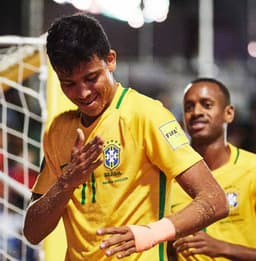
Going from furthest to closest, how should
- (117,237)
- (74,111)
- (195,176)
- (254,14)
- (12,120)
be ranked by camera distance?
(254,14) → (12,120) → (74,111) → (195,176) → (117,237)

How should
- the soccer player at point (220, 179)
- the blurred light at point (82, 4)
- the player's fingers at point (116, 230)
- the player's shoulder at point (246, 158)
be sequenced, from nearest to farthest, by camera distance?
the player's fingers at point (116, 230)
the soccer player at point (220, 179)
the player's shoulder at point (246, 158)
the blurred light at point (82, 4)

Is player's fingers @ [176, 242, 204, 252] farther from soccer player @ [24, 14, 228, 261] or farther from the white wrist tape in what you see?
the white wrist tape

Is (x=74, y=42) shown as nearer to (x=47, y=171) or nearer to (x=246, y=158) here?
(x=47, y=171)

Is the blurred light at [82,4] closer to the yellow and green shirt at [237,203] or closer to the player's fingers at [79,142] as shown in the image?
the yellow and green shirt at [237,203]

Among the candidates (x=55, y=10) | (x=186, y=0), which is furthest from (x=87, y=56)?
(x=186, y=0)

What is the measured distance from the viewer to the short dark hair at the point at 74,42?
261 cm

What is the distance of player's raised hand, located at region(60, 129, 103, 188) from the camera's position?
2.51 meters

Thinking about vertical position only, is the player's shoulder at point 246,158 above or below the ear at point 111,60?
below

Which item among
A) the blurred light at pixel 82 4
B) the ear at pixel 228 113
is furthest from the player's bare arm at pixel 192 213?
the blurred light at pixel 82 4

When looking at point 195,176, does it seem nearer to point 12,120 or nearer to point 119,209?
point 119,209

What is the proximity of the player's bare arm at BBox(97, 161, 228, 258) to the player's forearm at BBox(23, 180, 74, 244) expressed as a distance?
0.22 meters

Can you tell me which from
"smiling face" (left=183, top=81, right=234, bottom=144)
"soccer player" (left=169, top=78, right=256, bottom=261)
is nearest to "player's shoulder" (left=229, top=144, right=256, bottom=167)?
"soccer player" (left=169, top=78, right=256, bottom=261)

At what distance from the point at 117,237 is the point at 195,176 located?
0.35m

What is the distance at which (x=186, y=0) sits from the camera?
13.7m
